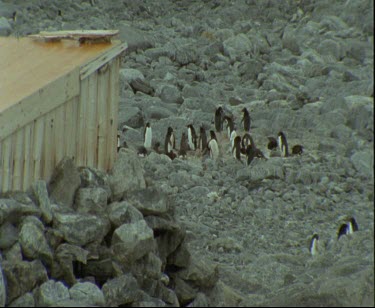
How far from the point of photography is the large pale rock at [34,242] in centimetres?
422

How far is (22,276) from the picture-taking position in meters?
4.09

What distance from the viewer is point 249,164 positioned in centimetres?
1090

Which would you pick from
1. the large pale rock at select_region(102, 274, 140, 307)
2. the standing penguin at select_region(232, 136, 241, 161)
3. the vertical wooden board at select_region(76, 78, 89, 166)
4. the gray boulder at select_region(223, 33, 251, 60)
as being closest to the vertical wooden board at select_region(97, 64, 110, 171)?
the vertical wooden board at select_region(76, 78, 89, 166)

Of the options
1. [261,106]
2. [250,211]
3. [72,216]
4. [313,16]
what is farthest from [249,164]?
[313,16]

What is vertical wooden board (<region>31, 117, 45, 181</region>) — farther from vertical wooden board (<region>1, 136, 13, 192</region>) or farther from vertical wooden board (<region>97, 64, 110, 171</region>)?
vertical wooden board (<region>97, 64, 110, 171</region>)

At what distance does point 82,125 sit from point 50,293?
3.89ft

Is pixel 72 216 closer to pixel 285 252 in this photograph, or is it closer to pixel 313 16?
pixel 285 252

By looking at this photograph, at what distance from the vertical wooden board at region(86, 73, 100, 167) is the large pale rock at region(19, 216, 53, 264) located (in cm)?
80

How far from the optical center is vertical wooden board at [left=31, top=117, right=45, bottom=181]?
457 cm

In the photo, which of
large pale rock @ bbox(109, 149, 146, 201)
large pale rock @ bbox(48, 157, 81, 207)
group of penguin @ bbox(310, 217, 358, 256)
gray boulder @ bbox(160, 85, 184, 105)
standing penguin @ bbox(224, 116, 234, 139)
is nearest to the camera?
large pale rock @ bbox(48, 157, 81, 207)

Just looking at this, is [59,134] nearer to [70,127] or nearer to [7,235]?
[70,127]

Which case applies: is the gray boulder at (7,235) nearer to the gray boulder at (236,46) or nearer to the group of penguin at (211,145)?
the group of penguin at (211,145)

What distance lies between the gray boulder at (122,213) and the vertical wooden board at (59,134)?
0.35 metres

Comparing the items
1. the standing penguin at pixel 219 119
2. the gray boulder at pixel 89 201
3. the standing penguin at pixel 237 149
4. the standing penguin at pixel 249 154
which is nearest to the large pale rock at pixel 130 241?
the gray boulder at pixel 89 201
